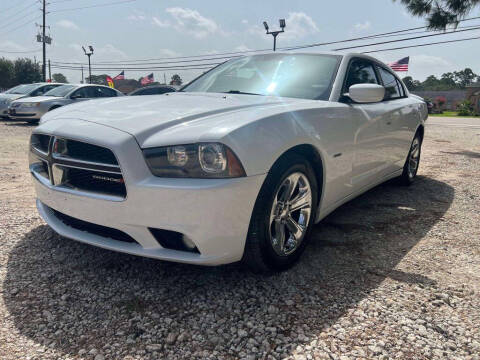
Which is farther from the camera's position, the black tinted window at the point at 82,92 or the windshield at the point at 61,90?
the windshield at the point at 61,90

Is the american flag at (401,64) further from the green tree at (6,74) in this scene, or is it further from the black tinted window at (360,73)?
the green tree at (6,74)

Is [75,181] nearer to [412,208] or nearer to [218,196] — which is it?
[218,196]

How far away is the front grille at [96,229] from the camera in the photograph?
85.6 inches

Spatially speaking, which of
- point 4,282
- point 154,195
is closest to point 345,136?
point 154,195

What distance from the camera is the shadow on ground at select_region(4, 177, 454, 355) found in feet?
6.27

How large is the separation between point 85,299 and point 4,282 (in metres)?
0.56

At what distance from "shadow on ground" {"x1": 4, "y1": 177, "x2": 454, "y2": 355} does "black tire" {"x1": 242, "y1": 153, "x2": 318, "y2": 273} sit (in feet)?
0.38

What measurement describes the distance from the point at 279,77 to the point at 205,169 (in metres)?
1.59

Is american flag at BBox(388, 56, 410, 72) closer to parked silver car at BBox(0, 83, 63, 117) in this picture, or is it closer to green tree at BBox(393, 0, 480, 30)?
green tree at BBox(393, 0, 480, 30)

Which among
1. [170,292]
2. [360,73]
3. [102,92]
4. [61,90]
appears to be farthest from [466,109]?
[170,292]

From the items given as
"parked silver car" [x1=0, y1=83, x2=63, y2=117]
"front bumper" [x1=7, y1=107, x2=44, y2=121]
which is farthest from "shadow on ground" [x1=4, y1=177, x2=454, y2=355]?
"parked silver car" [x1=0, y1=83, x2=63, y2=117]

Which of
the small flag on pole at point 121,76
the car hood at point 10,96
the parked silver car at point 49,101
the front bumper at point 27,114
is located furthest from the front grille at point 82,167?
the small flag on pole at point 121,76

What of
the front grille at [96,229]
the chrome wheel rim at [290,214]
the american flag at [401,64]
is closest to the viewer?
the front grille at [96,229]

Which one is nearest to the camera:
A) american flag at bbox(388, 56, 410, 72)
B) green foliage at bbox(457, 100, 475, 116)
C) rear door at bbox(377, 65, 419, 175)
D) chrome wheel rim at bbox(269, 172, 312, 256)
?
chrome wheel rim at bbox(269, 172, 312, 256)
